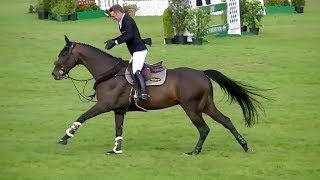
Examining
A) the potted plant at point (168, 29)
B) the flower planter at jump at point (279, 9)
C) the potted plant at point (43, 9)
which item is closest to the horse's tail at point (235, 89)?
the potted plant at point (168, 29)

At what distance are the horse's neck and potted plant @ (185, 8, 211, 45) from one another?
1483 cm

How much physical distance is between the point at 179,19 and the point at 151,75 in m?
15.4

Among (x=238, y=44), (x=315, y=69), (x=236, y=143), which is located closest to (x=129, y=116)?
(x=236, y=143)

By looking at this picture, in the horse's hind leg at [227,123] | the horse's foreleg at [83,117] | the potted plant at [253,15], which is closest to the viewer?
the horse's foreleg at [83,117]

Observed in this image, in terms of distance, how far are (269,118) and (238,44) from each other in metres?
12.2

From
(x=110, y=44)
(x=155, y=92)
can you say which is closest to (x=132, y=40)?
(x=110, y=44)

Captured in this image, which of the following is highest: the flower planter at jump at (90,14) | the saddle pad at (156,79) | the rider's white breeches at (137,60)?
the rider's white breeches at (137,60)

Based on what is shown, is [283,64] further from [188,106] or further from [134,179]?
[134,179]

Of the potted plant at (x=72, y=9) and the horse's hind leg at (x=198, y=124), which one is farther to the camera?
the potted plant at (x=72, y=9)

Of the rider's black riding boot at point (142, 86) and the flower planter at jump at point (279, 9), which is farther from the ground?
the rider's black riding boot at point (142, 86)

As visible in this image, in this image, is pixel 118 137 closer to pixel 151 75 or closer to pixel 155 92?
pixel 155 92

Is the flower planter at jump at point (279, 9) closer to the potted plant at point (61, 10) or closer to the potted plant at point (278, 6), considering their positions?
the potted plant at point (278, 6)

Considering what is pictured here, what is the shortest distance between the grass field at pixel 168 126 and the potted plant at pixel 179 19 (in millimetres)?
786

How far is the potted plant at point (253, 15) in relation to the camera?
99.0 feet
